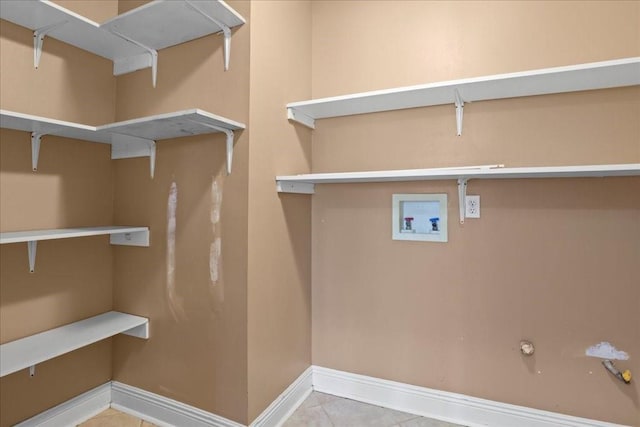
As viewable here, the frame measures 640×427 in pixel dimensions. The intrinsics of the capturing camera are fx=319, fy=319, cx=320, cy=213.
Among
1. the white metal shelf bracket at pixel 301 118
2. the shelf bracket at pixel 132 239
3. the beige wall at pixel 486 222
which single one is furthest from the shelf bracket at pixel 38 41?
the beige wall at pixel 486 222

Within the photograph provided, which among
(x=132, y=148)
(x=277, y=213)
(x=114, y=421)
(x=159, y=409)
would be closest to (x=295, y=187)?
(x=277, y=213)

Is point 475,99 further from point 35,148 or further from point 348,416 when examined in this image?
point 35,148

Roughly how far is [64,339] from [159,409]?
620 millimetres

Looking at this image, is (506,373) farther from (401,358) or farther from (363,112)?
(363,112)

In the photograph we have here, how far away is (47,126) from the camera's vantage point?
1436 millimetres

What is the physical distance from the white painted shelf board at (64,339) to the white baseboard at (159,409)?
346mm

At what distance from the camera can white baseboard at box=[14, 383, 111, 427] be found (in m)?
1.55

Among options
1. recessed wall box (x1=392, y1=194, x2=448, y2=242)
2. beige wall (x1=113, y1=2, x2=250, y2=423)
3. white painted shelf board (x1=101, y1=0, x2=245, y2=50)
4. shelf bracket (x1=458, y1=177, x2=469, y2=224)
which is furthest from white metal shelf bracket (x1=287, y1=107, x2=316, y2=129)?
shelf bracket (x1=458, y1=177, x2=469, y2=224)

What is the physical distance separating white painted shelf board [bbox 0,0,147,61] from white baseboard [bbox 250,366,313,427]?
2.06 metres

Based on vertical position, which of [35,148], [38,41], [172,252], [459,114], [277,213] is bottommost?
[172,252]

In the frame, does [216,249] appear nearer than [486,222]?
Yes

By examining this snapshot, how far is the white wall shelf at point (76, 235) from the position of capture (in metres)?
1.30

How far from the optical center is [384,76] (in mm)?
1933

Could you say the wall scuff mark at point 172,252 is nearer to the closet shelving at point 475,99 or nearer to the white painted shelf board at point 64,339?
the white painted shelf board at point 64,339
